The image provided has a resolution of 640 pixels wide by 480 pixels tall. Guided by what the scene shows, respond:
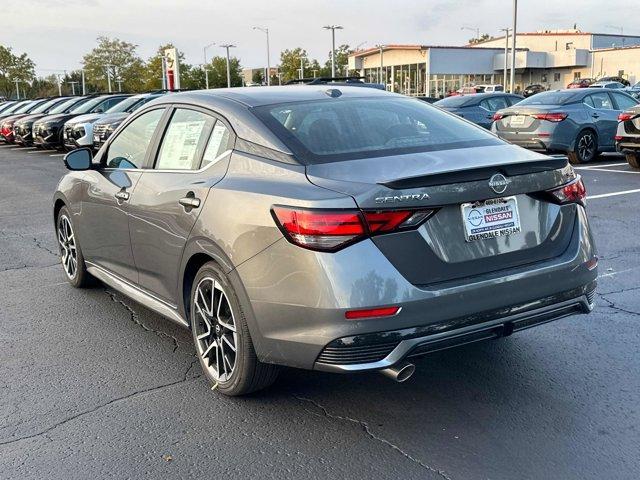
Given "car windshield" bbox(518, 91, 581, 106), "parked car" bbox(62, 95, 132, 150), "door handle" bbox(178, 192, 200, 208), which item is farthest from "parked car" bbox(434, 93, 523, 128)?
"door handle" bbox(178, 192, 200, 208)

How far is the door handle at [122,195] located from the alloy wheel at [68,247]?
126cm

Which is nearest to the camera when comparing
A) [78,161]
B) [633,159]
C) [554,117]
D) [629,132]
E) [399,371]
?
[399,371]

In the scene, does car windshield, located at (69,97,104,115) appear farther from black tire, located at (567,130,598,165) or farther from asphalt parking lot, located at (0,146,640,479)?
asphalt parking lot, located at (0,146,640,479)

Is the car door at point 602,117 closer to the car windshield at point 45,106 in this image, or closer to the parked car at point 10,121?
the car windshield at point 45,106

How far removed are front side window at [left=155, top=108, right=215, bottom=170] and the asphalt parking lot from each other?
1.19 metres

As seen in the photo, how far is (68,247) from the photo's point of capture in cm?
589

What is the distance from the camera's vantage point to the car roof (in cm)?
400

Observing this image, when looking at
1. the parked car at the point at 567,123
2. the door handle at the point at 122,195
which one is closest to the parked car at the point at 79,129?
A: the parked car at the point at 567,123

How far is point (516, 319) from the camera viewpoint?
327 centimetres

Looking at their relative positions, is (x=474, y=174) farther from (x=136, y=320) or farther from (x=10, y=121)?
(x=10, y=121)

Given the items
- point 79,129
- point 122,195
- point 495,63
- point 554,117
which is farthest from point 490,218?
point 495,63

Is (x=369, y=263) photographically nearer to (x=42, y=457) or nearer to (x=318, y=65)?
(x=42, y=457)

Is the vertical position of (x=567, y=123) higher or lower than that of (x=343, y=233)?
higher

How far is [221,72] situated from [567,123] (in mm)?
85822
